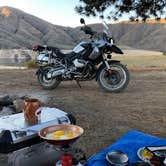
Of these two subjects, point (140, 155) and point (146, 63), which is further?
point (146, 63)

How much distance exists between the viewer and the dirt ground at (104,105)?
392cm

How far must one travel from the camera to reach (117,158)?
2.57m

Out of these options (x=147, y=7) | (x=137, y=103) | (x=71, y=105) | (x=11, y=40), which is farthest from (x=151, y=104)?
(x=11, y=40)

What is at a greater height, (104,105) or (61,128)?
(61,128)

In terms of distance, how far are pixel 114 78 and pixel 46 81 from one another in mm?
1418

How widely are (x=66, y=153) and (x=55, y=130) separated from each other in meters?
0.28

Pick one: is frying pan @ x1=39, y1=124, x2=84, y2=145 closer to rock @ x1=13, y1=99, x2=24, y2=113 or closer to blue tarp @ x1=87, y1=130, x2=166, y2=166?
blue tarp @ x1=87, y1=130, x2=166, y2=166

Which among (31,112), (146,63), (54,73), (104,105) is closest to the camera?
→ (31,112)

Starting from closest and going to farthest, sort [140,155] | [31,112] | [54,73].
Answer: [140,155], [31,112], [54,73]

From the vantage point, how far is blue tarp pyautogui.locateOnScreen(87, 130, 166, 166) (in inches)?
105

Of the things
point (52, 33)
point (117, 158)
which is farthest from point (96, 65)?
point (52, 33)

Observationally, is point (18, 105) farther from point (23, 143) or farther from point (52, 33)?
point (52, 33)

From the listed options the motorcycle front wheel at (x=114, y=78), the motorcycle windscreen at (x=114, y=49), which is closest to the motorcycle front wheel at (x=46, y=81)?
the motorcycle front wheel at (x=114, y=78)

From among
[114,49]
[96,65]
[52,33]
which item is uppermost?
[52,33]
